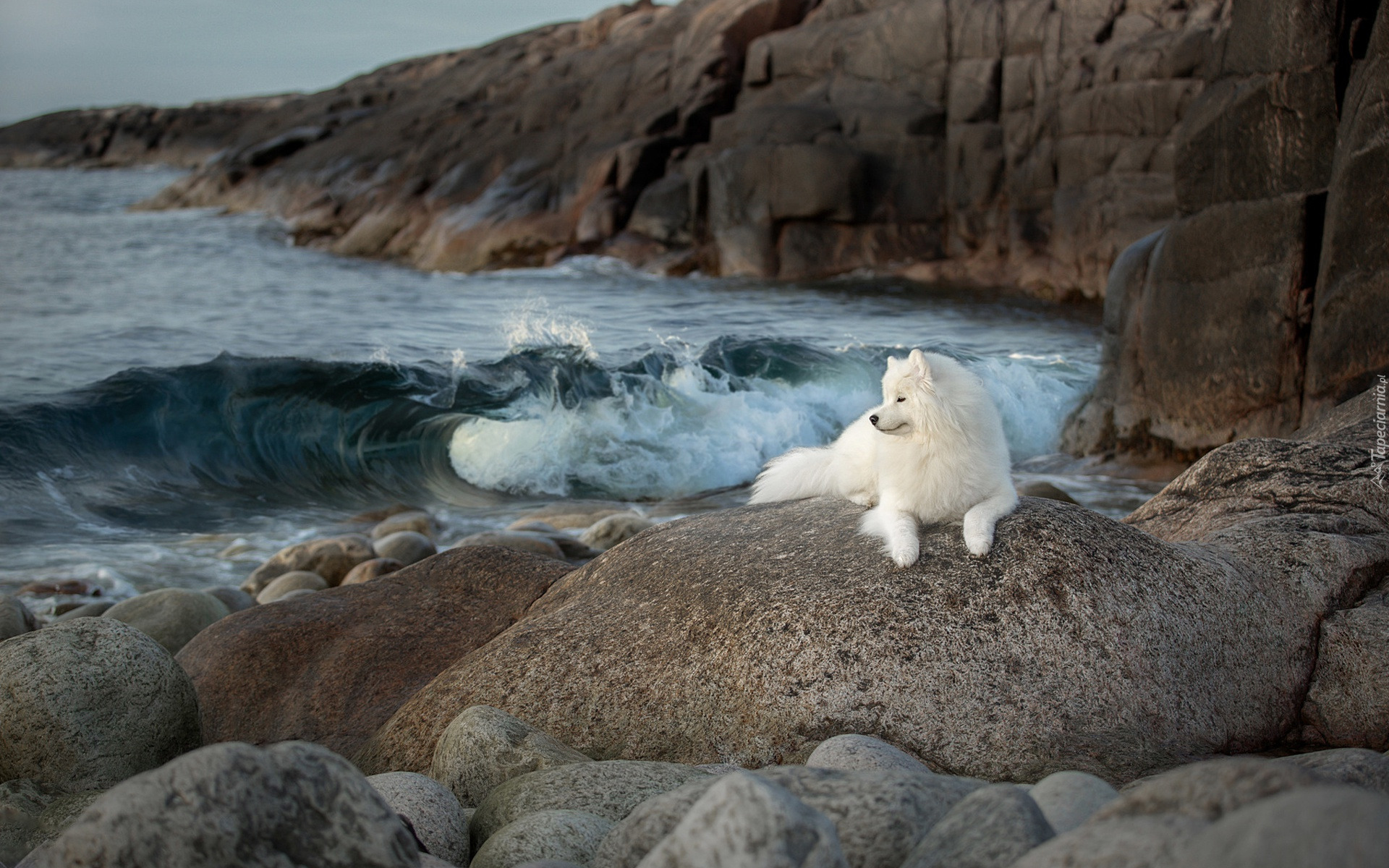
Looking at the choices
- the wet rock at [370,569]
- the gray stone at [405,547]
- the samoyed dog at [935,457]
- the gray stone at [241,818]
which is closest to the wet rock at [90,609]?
the wet rock at [370,569]

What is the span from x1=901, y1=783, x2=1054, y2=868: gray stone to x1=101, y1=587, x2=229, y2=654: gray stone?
5.21 metres

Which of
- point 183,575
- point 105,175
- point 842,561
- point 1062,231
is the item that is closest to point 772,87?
point 1062,231

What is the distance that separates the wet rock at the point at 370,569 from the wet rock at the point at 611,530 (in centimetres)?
168

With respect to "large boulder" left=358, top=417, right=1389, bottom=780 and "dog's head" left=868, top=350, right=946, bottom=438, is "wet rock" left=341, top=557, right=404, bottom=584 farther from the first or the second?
"dog's head" left=868, top=350, right=946, bottom=438

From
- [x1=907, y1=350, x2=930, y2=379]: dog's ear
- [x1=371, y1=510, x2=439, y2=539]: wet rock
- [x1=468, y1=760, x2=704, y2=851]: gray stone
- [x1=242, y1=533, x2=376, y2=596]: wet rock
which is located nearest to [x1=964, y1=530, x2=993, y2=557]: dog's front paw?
[x1=907, y1=350, x2=930, y2=379]: dog's ear

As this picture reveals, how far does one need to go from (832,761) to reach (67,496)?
9.94 m

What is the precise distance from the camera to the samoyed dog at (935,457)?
417 centimetres

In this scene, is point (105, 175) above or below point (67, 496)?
above

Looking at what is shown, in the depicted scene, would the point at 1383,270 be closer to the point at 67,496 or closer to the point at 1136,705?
the point at 1136,705

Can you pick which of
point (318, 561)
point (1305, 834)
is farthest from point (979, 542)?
point (318, 561)

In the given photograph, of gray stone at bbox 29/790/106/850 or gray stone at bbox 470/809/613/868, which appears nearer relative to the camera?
gray stone at bbox 470/809/613/868

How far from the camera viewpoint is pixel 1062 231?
2256cm

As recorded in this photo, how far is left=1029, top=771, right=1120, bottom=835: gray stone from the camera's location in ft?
8.61

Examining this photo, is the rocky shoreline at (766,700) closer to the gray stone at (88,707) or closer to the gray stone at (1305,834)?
the gray stone at (88,707)
